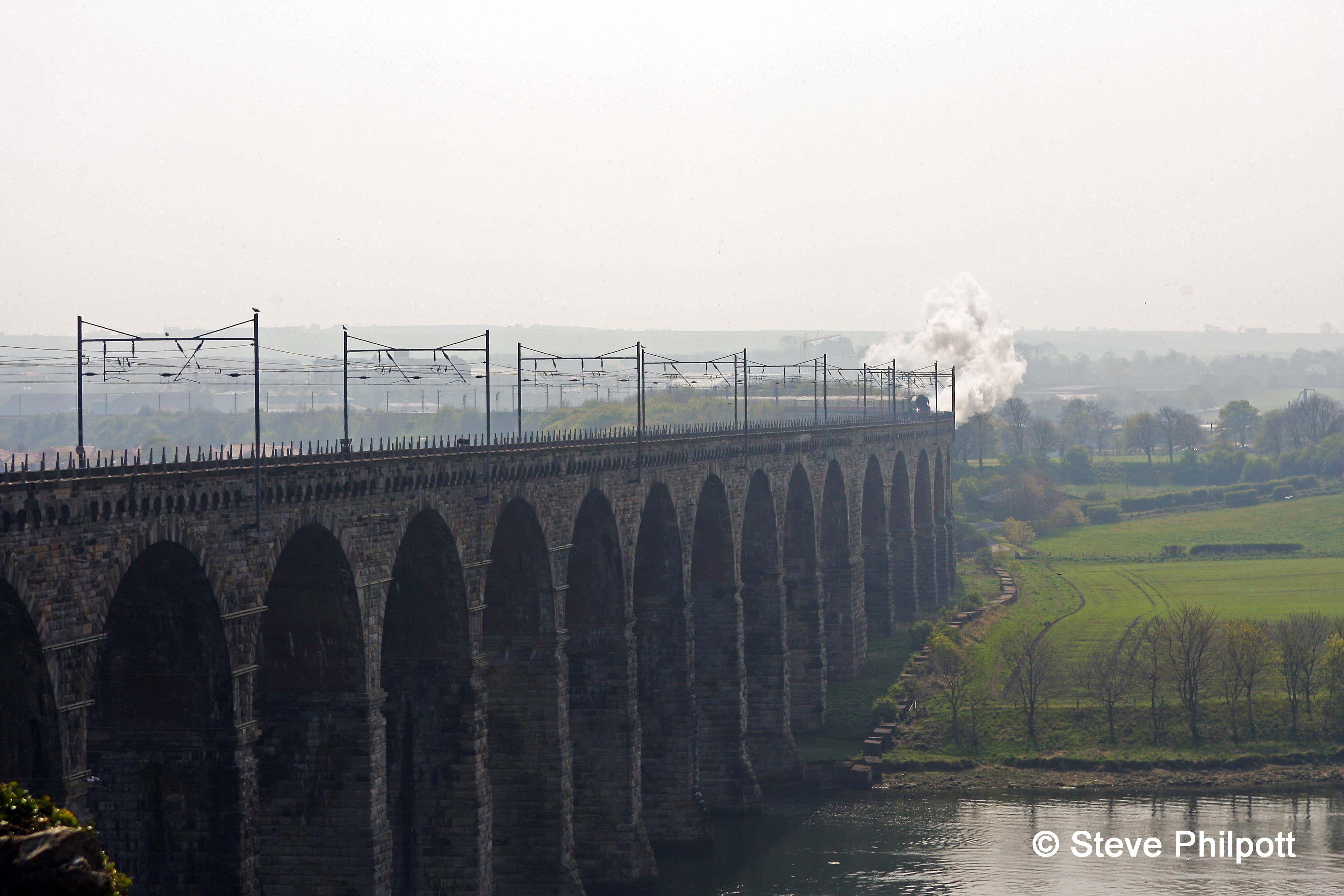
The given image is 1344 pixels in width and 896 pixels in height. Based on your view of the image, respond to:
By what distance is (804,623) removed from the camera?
85.9m

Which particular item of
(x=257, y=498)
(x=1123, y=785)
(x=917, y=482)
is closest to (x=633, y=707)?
(x=257, y=498)

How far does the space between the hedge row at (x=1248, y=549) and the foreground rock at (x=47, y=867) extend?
464ft

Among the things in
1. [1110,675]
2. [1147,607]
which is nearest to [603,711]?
[1110,675]

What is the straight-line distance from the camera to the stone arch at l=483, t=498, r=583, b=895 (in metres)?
53.5

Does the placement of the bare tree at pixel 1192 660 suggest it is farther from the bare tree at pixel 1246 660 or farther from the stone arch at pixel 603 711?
the stone arch at pixel 603 711

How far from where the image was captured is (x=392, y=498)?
148 ft

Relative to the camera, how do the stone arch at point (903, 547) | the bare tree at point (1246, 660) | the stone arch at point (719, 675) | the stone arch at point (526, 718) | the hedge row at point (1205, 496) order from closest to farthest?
1. the stone arch at point (526, 718)
2. the stone arch at point (719, 675)
3. the bare tree at point (1246, 660)
4. the stone arch at point (903, 547)
5. the hedge row at point (1205, 496)

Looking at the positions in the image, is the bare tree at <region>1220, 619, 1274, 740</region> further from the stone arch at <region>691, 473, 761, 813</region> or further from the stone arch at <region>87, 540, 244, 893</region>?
the stone arch at <region>87, 540, 244, 893</region>

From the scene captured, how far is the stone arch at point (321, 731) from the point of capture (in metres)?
43.2

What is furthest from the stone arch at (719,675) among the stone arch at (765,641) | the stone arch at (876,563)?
the stone arch at (876,563)

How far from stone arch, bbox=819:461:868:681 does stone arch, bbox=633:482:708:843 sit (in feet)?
89.0

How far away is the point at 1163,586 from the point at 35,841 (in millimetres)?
117380

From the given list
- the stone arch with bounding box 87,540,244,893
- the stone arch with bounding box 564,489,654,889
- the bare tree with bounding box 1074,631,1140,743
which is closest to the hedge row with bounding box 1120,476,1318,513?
the bare tree with bounding box 1074,631,1140,743

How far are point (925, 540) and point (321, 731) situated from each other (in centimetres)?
8764
